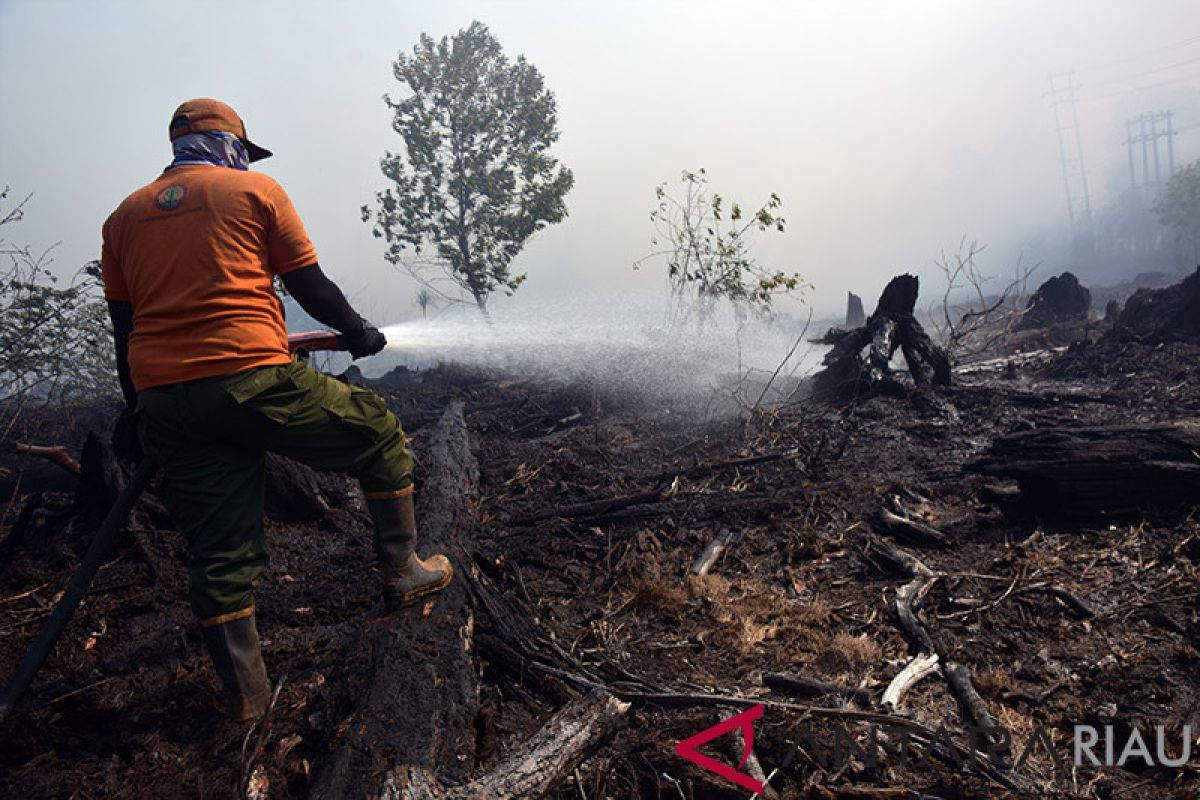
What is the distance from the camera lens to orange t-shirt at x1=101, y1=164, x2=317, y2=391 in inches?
96.5

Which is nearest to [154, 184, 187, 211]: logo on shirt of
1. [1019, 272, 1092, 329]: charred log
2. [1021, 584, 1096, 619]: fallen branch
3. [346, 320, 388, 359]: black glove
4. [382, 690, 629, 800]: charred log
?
[346, 320, 388, 359]: black glove

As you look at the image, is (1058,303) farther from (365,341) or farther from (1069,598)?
(365,341)

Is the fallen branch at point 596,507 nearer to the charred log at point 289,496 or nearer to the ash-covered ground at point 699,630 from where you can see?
the ash-covered ground at point 699,630

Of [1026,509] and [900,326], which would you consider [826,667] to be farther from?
[900,326]

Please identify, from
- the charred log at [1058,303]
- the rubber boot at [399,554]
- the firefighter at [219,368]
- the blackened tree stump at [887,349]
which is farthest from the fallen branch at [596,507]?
the charred log at [1058,303]

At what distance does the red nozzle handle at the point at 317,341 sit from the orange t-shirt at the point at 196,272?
0.44m

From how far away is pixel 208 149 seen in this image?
9.11ft

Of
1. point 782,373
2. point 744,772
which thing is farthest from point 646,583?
point 782,373

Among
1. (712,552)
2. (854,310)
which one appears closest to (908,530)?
(712,552)

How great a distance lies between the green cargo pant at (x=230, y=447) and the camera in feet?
8.01

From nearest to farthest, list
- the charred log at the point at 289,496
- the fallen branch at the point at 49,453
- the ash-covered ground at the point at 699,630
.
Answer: the ash-covered ground at the point at 699,630 < the fallen branch at the point at 49,453 < the charred log at the point at 289,496

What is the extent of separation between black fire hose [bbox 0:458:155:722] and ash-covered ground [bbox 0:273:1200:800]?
0.55 ft

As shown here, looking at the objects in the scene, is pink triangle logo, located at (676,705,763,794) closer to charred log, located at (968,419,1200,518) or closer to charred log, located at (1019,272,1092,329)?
charred log, located at (968,419,1200,518)

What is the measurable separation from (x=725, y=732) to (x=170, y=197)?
2834mm
